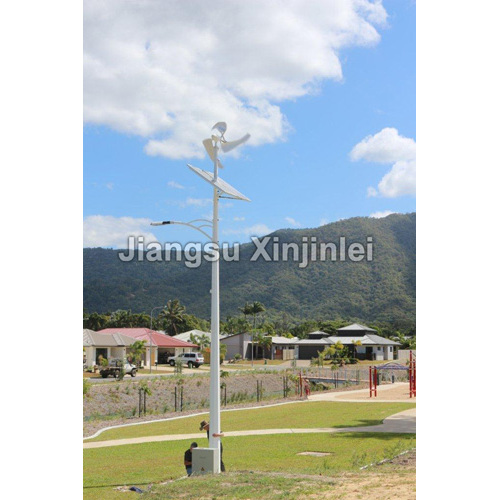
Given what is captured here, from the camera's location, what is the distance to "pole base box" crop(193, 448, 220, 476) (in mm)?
10555

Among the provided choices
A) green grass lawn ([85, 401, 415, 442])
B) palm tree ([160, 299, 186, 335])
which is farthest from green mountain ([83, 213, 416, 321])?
green grass lawn ([85, 401, 415, 442])

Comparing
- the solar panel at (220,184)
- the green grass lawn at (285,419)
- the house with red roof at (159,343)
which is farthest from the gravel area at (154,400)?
the house with red roof at (159,343)

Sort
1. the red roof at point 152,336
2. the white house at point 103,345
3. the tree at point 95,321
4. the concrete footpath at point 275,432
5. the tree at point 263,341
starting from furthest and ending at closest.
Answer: the tree at point 95,321
the tree at point 263,341
the red roof at point 152,336
the white house at point 103,345
the concrete footpath at point 275,432

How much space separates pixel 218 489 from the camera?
28.7ft

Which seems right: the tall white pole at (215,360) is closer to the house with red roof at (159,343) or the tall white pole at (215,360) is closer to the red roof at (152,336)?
the house with red roof at (159,343)

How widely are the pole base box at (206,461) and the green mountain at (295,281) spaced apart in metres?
69.4

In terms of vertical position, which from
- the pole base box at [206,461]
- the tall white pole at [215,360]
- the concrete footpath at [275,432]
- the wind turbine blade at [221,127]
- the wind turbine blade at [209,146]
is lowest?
the concrete footpath at [275,432]

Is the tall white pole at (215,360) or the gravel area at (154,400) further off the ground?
the tall white pole at (215,360)

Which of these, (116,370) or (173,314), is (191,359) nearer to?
(116,370)

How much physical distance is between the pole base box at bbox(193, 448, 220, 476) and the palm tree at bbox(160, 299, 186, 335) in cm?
7197

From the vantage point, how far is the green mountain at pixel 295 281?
264 ft
